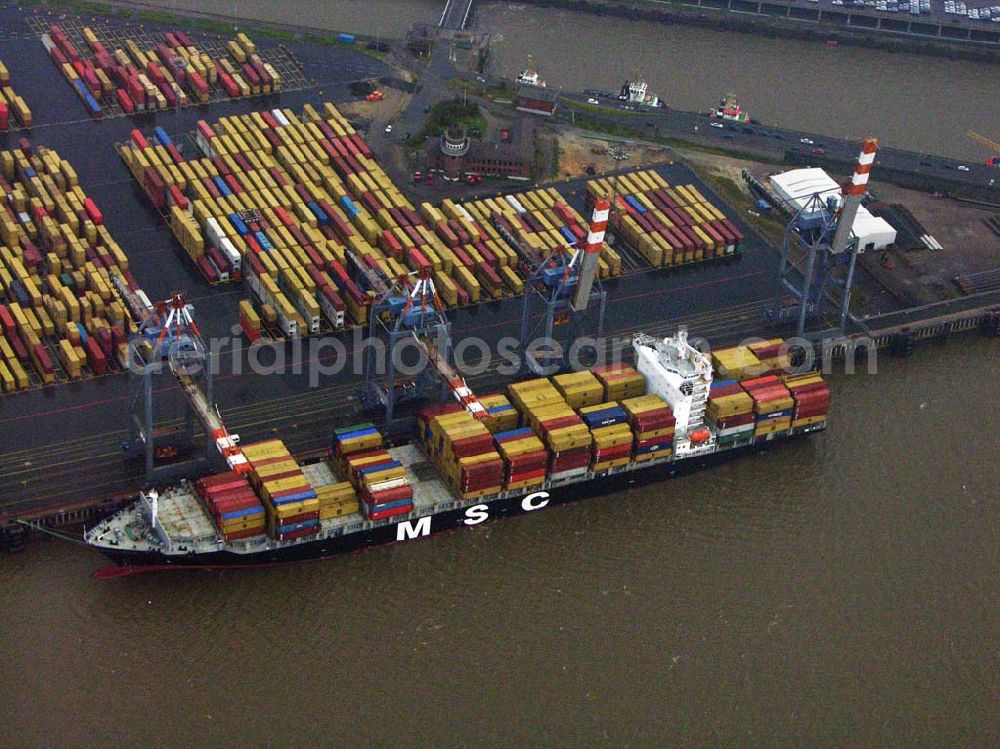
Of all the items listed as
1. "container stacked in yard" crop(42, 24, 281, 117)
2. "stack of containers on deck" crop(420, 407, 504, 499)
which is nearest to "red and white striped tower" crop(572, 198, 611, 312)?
"stack of containers on deck" crop(420, 407, 504, 499)

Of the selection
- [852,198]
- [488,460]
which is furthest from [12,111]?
[852,198]

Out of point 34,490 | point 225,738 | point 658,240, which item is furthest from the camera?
point 658,240

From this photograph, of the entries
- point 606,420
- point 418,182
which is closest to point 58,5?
point 418,182

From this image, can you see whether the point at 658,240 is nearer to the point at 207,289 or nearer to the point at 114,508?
the point at 207,289

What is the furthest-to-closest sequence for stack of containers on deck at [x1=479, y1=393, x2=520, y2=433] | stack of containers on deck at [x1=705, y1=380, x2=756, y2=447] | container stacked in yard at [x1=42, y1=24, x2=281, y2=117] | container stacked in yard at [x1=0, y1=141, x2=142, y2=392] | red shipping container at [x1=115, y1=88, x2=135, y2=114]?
→ container stacked in yard at [x1=42, y1=24, x2=281, y2=117] → red shipping container at [x1=115, y1=88, x2=135, y2=114] → container stacked in yard at [x1=0, y1=141, x2=142, y2=392] → stack of containers on deck at [x1=705, y1=380, x2=756, y2=447] → stack of containers on deck at [x1=479, y1=393, x2=520, y2=433]

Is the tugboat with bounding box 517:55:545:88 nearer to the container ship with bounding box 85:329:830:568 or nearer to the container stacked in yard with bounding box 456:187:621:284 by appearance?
the container stacked in yard with bounding box 456:187:621:284

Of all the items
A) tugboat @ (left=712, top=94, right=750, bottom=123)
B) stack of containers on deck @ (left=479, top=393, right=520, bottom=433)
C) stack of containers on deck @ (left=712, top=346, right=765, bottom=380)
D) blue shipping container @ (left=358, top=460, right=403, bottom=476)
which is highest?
tugboat @ (left=712, top=94, right=750, bottom=123)

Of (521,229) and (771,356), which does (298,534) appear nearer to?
(771,356)
